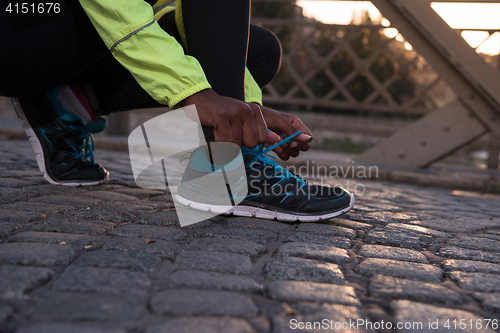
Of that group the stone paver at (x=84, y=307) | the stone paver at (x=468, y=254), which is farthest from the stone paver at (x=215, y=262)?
the stone paver at (x=468, y=254)

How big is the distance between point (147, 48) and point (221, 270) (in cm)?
58

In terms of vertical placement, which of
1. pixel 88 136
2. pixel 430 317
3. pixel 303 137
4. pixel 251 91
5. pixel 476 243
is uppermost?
pixel 251 91

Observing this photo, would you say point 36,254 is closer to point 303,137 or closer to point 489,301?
point 303,137

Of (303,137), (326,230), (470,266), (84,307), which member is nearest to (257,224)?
(326,230)

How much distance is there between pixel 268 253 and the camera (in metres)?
1.14

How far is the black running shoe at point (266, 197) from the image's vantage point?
4.89ft

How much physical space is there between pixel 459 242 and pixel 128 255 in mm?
1096

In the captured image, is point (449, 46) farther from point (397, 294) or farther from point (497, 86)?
point (397, 294)

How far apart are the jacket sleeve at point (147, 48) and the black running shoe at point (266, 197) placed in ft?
1.59

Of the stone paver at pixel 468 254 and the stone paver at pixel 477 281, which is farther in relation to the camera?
the stone paver at pixel 468 254

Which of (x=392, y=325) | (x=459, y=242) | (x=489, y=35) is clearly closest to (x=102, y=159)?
(x=459, y=242)

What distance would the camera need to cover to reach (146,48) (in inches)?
41.2

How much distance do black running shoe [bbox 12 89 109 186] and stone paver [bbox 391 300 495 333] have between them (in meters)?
1.45

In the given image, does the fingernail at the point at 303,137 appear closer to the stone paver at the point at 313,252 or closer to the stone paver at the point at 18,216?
the stone paver at the point at 313,252
